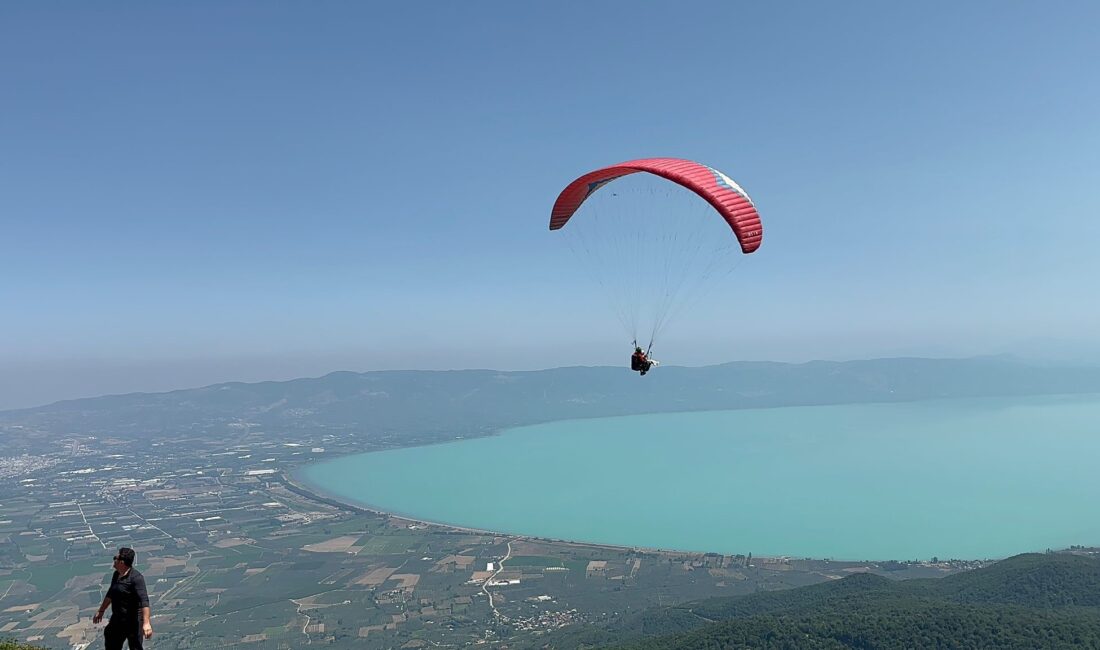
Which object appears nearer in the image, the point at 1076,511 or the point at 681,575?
the point at 681,575

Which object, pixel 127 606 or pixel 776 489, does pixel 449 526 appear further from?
pixel 127 606

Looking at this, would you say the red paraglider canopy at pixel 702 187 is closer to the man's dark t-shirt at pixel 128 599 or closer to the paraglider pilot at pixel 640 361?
the paraglider pilot at pixel 640 361

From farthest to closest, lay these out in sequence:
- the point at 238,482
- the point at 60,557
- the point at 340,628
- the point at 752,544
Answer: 1. the point at 238,482
2. the point at 752,544
3. the point at 60,557
4. the point at 340,628

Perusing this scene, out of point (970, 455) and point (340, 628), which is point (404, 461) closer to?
point (340, 628)

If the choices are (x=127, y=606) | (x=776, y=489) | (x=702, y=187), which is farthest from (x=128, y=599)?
(x=776, y=489)

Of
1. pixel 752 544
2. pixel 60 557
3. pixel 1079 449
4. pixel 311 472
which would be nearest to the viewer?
pixel 60 557

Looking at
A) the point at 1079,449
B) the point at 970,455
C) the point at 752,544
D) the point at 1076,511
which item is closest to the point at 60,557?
the point at 752,544
